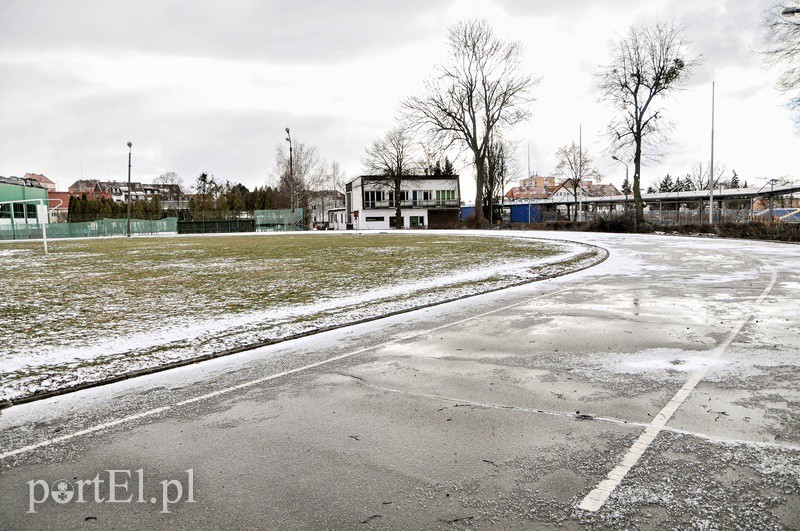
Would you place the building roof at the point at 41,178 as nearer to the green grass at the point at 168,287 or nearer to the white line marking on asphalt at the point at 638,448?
the green grass at the point at 168,287

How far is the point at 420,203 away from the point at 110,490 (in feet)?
268

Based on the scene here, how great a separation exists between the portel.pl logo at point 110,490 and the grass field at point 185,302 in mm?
2723

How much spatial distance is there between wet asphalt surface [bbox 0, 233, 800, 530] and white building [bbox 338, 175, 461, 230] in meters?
76.8

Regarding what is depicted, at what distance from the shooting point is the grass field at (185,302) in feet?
23.1

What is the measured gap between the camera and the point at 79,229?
62.5m

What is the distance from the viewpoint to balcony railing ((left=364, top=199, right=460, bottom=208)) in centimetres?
8400

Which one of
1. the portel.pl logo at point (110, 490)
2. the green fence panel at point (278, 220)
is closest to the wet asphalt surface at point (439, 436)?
the portel.pl logo at point (110, 490)

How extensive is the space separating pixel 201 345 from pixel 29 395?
7.37 feet

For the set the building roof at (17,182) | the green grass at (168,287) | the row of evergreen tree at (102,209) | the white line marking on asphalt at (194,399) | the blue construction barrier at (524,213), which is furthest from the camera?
the row of evergreen tree at (102,209)

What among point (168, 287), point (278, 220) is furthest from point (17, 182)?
point (168, 287)

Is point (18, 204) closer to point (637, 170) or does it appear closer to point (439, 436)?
point (637, 170)

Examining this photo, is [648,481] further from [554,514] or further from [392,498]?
[392,498]

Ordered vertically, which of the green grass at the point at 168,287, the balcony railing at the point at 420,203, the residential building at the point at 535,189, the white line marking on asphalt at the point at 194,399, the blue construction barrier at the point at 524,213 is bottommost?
the white line marking on asphalt at the point at 194,399

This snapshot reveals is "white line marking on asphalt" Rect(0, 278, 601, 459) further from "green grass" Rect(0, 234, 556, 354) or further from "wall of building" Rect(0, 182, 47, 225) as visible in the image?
"wall of building" Rect(0, 182, 47, 225)
